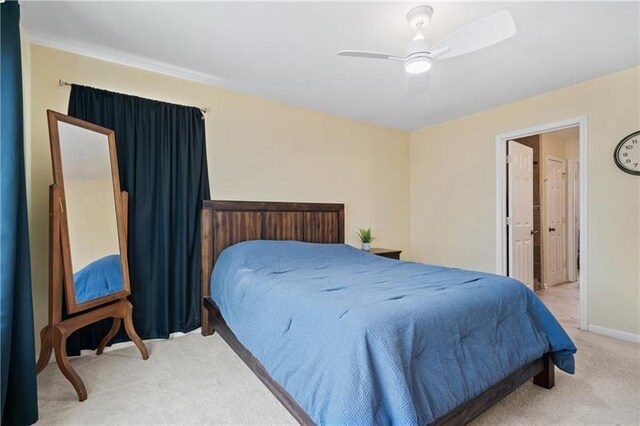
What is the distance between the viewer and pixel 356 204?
4297mm

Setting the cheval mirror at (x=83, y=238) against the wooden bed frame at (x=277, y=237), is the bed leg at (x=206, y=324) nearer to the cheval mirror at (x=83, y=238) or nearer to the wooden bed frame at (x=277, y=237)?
the wooden bed frame at (x=277, y=237)

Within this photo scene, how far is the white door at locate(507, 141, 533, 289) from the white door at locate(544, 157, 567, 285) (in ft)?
3.11

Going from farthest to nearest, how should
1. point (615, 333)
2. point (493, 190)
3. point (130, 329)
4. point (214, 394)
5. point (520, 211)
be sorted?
point (520, 211) → point (493, 190) → point (615, 333) → point (130, 329) → point (214, 394)

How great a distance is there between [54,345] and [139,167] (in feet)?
4.78

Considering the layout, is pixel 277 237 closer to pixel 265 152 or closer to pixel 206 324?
pixel 265 152

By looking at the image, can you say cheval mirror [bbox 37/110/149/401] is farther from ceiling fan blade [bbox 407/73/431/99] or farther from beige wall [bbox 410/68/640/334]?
beige wall [bbox 410/68/640/334]

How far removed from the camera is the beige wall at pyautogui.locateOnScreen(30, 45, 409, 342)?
2406mm

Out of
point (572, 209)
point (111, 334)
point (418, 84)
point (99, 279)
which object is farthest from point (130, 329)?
point (572, 209)

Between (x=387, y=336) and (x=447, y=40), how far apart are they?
5.53ft

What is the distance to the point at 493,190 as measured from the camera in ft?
12.7

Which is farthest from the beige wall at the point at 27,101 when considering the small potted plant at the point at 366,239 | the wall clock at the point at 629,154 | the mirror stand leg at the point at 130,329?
the wall clock at the point at 629,154

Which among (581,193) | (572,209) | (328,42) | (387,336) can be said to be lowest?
(387,336)

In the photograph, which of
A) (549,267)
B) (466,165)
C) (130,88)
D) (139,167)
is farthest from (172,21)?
(549,267)

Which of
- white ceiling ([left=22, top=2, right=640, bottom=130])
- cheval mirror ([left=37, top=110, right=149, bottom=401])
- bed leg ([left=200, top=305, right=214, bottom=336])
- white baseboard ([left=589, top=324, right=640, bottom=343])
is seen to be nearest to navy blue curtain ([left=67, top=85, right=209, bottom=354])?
bed leg ([left=200, top=305, right=214, bottom=336])
